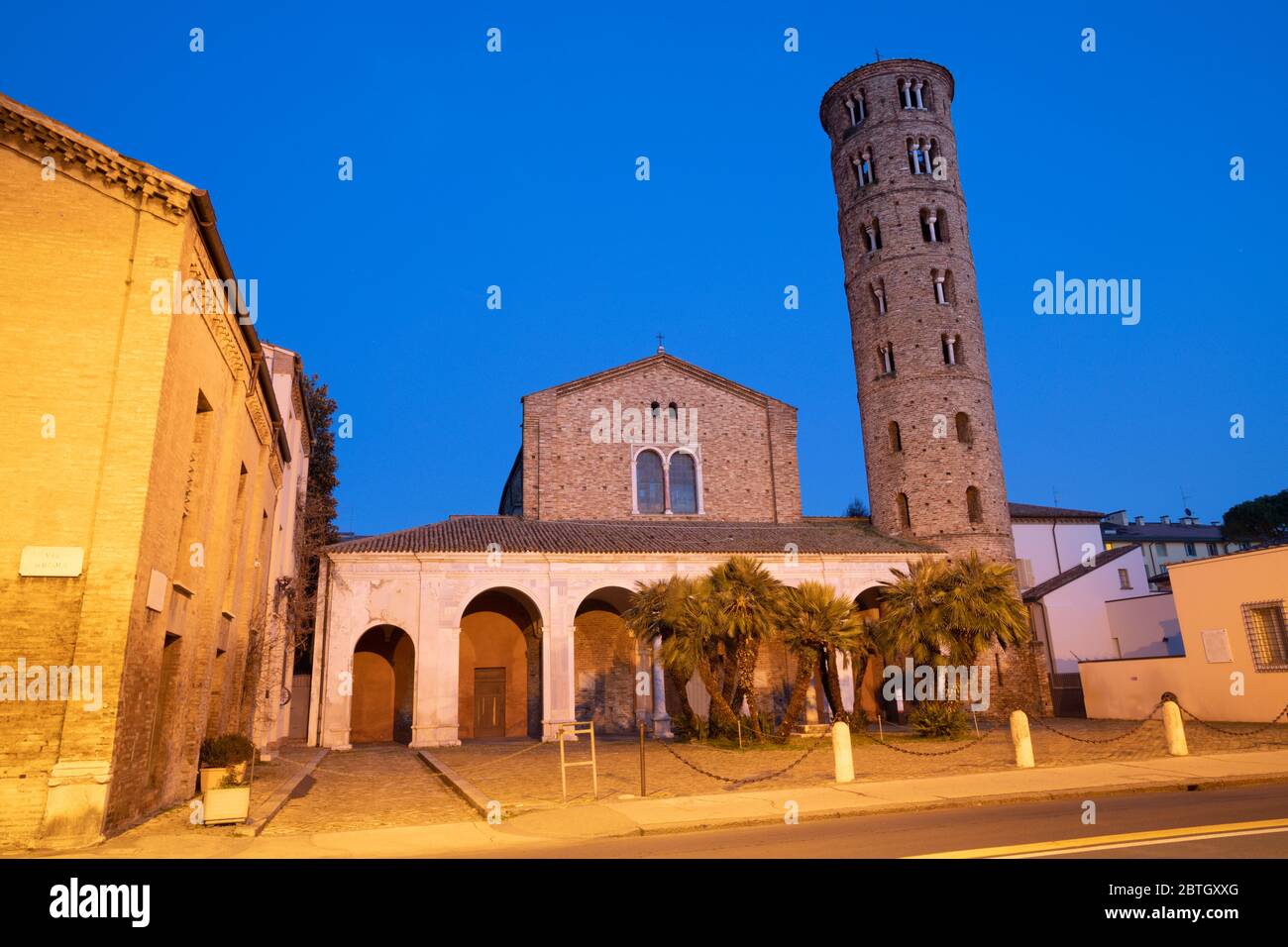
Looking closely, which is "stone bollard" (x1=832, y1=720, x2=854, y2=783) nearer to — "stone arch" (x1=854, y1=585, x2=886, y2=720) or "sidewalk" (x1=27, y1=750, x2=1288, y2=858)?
"sidewalk" (x1=27, y1=750, x2=1288, y2=858)

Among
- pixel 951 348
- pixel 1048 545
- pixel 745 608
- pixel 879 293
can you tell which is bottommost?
pixel 745 608

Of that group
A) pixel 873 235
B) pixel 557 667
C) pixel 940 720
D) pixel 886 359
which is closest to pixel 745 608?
pixel 940 720

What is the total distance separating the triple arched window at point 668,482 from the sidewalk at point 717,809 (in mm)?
19495

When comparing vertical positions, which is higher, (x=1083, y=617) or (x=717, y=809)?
(x=1083, y=617)

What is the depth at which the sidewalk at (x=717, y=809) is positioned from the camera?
354 inches

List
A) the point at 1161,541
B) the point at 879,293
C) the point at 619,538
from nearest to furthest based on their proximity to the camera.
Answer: the point at 619,538
the point at 879,293
the point at 1161,541

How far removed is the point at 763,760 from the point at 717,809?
25.6 ft

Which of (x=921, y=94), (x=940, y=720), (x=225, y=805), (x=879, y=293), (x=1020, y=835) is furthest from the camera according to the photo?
(x=921, y=94)

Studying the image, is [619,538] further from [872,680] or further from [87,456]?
[87,456]

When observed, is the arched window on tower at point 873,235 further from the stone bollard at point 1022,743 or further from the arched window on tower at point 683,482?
the stone bollard at point 1022,743

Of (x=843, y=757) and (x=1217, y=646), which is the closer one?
(x=843, y=757)

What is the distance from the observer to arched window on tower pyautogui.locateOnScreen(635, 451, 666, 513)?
32531mm

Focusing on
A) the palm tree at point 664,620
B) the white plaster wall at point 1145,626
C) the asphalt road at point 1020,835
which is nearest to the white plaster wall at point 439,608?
the palm tree at point 664,620

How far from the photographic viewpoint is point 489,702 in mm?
29172
